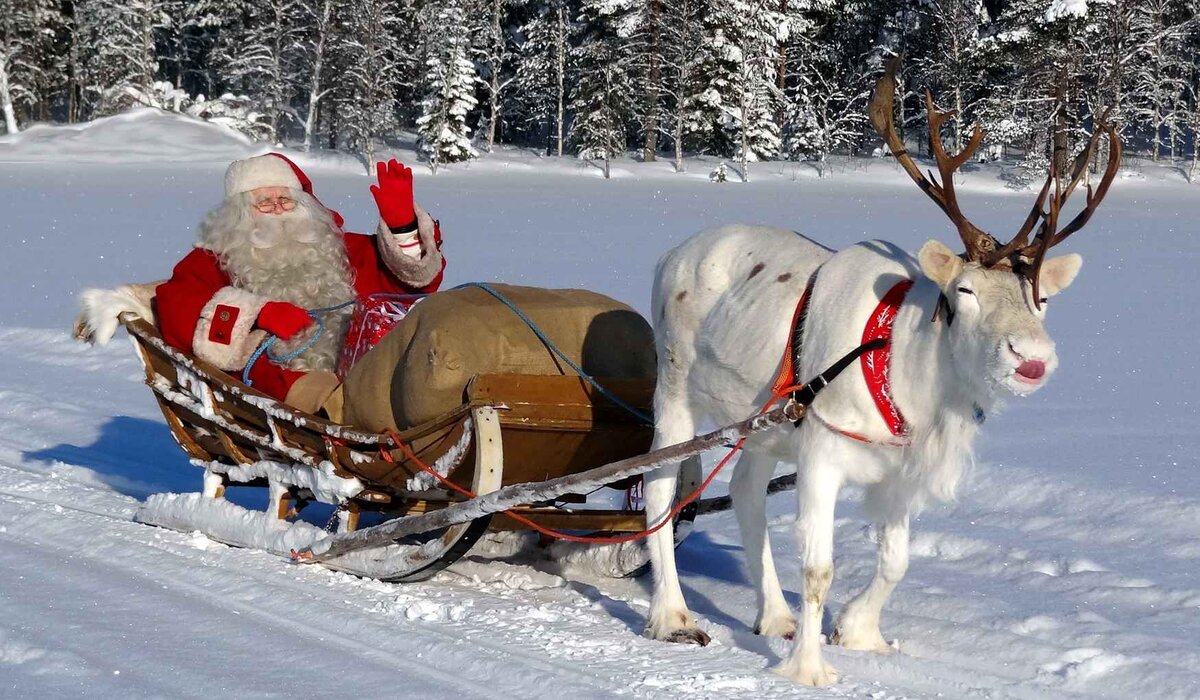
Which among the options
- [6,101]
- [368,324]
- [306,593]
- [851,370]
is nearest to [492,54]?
[6,101]

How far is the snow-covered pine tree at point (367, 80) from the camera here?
43281 mm

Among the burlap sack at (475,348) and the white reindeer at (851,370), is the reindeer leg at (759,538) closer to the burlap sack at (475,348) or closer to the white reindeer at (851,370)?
the white reindeer at (851,370)

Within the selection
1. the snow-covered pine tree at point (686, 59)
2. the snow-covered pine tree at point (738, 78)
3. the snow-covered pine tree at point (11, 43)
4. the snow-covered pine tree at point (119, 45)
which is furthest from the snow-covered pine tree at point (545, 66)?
the snow-covered pine tree at point (11, 43)

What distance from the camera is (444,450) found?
5.33m

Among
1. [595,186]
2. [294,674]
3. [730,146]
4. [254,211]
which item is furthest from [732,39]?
[294,674]

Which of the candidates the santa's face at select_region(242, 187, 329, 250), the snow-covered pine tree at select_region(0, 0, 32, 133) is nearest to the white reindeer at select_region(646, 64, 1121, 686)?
the santa's face at select_region(242, 187, 329, 250)

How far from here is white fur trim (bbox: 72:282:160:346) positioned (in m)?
6.63

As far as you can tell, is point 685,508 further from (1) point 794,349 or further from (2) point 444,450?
(1) point 794,349

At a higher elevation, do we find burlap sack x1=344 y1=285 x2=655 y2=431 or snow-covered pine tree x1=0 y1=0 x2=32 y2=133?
snow-covered pine tree x1=0 y1=0 x2=32 y2=133

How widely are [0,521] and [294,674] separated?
8.66 ft

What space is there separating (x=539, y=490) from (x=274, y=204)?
2.68 m

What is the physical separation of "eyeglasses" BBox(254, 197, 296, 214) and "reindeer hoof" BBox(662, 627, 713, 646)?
315cm

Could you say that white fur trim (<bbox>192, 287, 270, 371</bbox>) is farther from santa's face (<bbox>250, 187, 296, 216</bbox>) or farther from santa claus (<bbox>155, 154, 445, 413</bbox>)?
santa's face (<bbox>250, 187, 296, 216</bbox>)

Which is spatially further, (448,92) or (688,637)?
(448,92)
